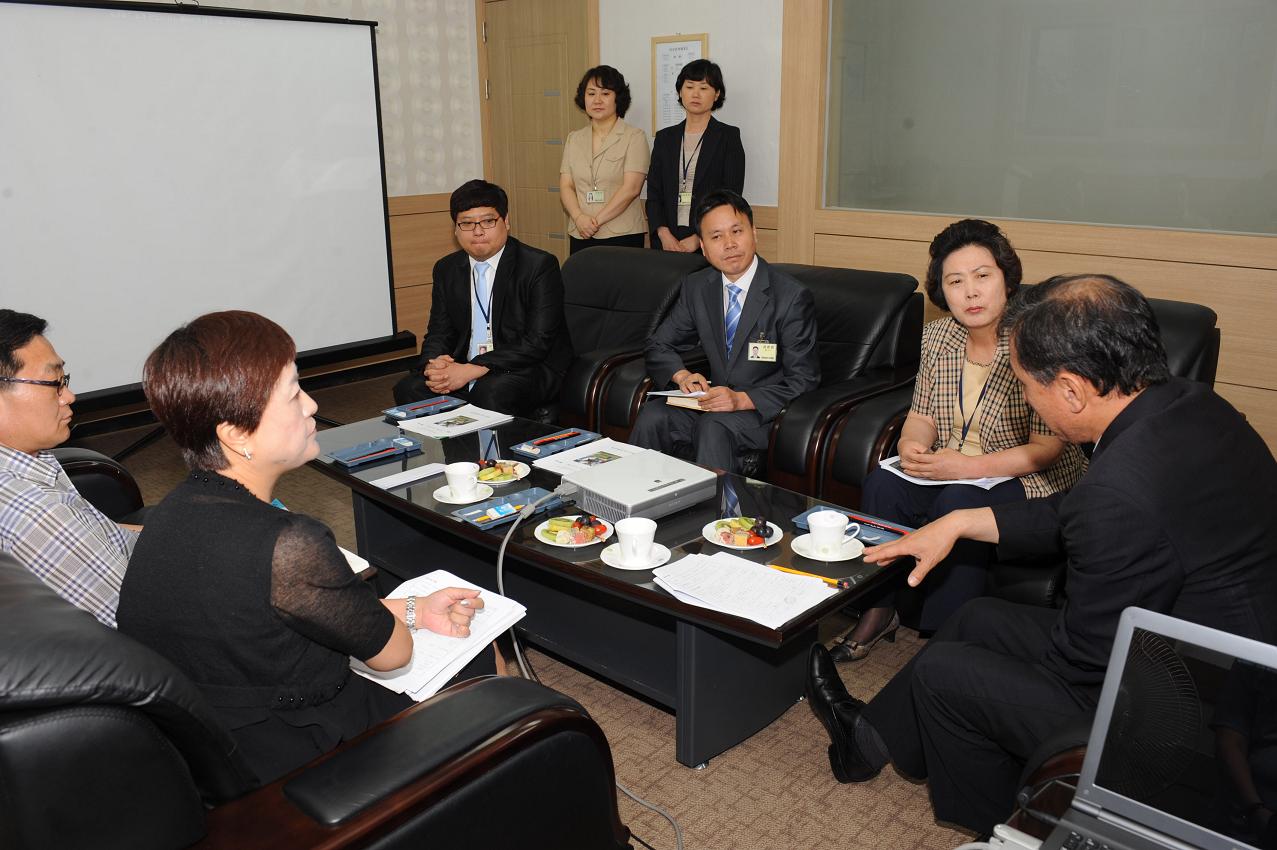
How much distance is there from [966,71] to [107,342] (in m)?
3.96

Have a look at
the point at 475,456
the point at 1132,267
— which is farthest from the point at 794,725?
the point at 1132,267

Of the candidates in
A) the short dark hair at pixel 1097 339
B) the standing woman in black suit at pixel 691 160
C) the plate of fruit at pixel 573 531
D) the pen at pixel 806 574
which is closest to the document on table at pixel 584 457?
the plate of fruit at pixel 573 531

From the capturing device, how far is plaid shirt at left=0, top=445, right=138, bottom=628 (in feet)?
5.45

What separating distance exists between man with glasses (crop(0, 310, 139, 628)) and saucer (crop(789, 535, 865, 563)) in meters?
1.35

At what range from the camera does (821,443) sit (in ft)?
9.97

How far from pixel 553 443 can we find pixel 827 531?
1037mm

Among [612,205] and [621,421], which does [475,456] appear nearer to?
[621,421]

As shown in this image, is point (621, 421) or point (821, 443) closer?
point (821, 443)

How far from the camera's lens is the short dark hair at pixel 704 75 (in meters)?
4.95

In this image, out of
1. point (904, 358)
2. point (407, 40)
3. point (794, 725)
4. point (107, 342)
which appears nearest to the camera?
point (794, 725)

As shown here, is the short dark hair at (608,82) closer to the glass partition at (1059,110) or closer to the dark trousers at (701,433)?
the glass partition at (1059,110)

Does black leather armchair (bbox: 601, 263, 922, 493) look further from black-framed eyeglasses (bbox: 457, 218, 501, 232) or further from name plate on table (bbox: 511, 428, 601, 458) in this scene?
black-framed eyeglasses (bbox: 457, 218, 501, 232)

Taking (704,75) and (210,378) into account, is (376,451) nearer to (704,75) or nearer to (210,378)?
(210,378)

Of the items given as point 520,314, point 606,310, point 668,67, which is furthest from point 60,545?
point 668,67
